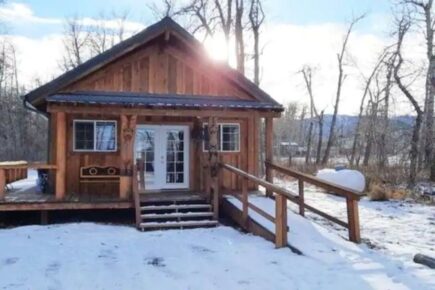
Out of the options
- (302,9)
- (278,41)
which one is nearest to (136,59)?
(302,9)

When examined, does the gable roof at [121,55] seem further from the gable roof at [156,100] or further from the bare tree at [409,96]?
the bare tree at [409,96]

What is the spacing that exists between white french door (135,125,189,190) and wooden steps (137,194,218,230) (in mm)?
1457

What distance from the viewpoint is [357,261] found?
268 inches

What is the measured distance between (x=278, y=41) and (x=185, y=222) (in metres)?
21.0

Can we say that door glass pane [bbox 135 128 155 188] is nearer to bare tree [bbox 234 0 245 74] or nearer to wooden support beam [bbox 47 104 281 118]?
wooden support beam [bbox 47 104 281 118]

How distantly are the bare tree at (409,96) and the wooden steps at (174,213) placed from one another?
1049cm

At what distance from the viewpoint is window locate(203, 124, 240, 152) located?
1252 cm

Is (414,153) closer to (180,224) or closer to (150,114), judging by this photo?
(150,114)

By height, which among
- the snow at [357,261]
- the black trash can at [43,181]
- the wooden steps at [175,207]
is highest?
the black trash can at [43,181]

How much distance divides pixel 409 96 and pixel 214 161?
14820 millimetres

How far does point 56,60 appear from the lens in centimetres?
3809

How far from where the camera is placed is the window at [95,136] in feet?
37.9

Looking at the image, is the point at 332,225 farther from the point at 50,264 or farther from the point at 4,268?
the point at 4,268

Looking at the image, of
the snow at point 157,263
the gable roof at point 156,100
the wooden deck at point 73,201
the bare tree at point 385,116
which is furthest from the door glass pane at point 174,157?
the bare tree at point 385,116
